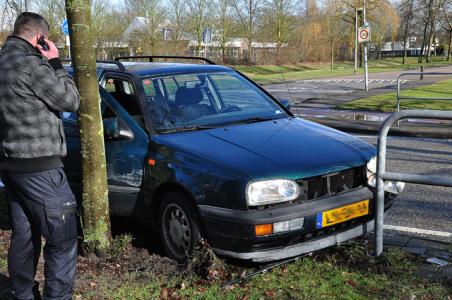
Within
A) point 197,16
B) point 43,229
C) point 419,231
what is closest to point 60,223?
point 43,229

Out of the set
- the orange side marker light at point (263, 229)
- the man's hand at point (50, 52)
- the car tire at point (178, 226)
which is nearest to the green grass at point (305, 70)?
the car tire at point (178, 226)

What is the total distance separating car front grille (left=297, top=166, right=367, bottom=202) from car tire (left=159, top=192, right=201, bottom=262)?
0.87m

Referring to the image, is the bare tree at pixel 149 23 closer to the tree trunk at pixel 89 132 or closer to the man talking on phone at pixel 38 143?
the tree trunk at pixel 89 132

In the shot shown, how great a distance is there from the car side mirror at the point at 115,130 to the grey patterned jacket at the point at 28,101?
55.3 inches

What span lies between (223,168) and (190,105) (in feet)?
4.28

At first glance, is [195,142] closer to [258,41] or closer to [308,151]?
[308,151]

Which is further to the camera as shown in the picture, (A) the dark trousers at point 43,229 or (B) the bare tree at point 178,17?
(B) the bare tree at point 178,17

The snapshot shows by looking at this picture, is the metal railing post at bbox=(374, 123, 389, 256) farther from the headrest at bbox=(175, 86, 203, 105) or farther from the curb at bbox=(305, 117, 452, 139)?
the curb at bbox=(305, 117, 452, 139)

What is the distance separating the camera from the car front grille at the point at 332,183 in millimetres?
3779

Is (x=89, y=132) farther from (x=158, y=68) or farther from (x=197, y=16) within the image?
(x=197, y=16)

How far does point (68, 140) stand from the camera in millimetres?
5340

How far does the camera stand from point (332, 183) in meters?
3.92

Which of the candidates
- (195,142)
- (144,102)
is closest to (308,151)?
(195,142)

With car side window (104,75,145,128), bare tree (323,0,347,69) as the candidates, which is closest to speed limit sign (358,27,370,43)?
car side window (104,75,145,128)
